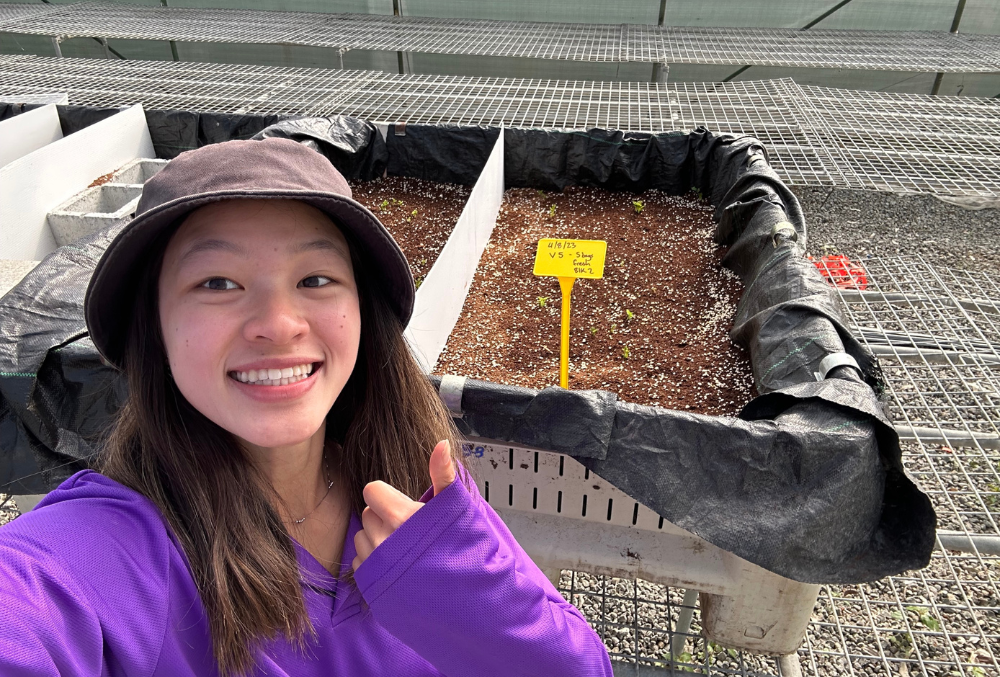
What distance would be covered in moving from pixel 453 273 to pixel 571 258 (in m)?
0.68

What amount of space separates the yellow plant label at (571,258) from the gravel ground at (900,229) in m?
2.93

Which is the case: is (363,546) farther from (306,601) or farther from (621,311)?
(621,311)

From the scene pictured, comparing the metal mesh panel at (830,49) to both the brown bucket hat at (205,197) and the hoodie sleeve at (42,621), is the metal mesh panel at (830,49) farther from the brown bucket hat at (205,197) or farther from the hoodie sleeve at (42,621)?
the hoodie sleeve at (42,621)

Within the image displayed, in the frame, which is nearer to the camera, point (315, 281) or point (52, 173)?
point (315, 281)

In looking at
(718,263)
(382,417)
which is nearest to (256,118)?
(718,263)

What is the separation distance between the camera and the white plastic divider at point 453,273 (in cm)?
212

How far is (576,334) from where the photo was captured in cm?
265

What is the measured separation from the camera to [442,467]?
2.65 feet

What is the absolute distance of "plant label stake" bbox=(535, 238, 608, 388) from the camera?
198cm

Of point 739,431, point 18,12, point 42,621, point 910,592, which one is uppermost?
point 18,12

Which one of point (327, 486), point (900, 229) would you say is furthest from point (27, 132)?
point (900, 229)

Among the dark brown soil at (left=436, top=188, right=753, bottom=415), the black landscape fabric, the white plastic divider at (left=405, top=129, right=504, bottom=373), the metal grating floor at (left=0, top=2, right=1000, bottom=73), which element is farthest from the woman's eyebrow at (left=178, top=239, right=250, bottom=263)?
the metal grating floor at (left=0, top=2, right=1000, bottom=73)

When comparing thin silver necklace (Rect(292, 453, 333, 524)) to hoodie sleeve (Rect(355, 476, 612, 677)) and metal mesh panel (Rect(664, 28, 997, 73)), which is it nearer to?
hoodie sleeve (Rect(355, 476, 612, 677))

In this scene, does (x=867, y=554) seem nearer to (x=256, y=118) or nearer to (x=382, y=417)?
(x=382, y=417)
